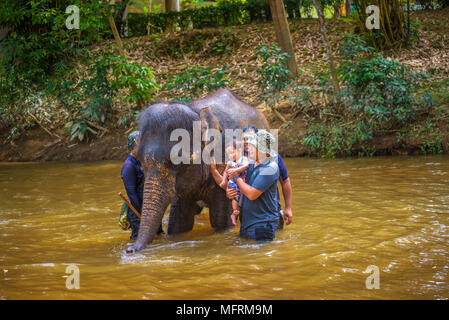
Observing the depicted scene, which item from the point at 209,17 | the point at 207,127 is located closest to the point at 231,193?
the point at 207,127

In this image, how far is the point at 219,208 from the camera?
5.91m

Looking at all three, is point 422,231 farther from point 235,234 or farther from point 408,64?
point 408,64

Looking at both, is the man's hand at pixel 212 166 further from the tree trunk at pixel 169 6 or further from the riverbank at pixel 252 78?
the tree trunk at pixel 169 6

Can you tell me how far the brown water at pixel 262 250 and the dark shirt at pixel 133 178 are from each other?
1.67 ft

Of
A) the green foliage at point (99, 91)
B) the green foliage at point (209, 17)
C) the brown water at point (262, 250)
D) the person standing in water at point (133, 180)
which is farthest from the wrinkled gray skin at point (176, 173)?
the green foliage at point (209, 17)

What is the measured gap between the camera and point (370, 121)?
11.6 m

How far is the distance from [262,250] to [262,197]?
55 cm

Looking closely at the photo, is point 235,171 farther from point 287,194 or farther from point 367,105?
point 367,105

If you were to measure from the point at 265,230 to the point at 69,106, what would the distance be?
38.8 ft

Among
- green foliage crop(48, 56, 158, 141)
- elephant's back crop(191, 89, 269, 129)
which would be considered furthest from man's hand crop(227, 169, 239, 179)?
green foliage crop(48, 56, 158, 141)

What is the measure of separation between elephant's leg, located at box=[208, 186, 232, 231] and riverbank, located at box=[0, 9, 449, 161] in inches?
231

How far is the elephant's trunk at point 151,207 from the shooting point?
16.0ft
